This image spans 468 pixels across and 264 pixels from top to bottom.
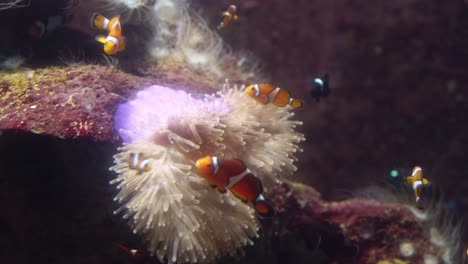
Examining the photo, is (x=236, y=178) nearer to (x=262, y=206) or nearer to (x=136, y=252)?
(x=262, y=206)

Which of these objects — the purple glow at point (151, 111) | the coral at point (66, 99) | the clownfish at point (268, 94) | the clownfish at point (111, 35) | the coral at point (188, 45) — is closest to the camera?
the coral at point (66, 99)

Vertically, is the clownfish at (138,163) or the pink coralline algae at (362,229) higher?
the clownfish at (138,163)

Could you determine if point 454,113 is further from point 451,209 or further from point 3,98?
point 3,98

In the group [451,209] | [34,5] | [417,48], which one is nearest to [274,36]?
[417,48]

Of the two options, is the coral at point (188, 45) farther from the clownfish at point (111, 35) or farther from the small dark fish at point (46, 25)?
the small dark fish at point (46, 25)

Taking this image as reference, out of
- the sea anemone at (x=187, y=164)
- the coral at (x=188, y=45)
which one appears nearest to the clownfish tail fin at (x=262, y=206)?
the sea anemone at (x=187, y=164)

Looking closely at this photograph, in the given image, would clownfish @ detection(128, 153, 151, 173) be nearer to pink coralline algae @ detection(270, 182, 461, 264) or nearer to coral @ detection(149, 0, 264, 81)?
pink coralline algae @ detection(270, 182, 461, 264)
